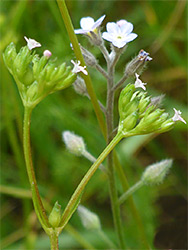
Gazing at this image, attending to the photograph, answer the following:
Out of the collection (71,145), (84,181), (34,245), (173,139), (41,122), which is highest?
(84,181)

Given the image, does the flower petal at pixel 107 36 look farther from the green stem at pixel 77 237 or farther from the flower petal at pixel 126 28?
the green stem at pixel 77 237

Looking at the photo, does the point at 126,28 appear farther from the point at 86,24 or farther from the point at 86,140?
the point at 86,140

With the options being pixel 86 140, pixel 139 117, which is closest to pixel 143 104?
pixel 139 117

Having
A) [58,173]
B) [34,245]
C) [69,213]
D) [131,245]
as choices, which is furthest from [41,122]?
[69,213]

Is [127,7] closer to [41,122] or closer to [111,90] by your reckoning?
[41,122]

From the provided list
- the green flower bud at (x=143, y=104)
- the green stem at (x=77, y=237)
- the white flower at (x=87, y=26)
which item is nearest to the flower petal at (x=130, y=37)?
the white flower at (x=87, y=26)

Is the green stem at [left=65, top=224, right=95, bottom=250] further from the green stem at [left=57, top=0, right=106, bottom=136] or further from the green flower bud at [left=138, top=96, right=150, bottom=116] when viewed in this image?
the green flower bud at [left=138, top=96, right=150, bottom=116]

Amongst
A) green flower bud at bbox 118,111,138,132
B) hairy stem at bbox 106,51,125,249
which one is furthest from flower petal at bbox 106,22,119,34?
green flower bud at bbox 118,111,138,132
